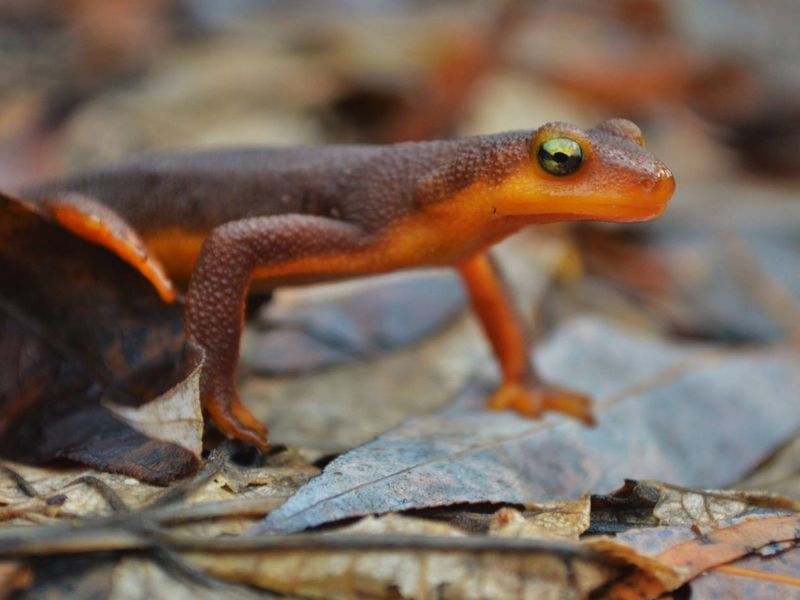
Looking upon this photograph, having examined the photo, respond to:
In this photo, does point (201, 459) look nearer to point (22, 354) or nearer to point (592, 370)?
point (22, 354)

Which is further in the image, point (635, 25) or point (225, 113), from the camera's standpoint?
A: point (635, 25)

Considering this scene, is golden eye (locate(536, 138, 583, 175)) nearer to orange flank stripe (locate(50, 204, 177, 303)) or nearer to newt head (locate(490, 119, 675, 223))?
newt head (locate(490, 119, 675, 223))

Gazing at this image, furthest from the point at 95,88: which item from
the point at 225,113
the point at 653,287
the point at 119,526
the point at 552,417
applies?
the point at 119,526

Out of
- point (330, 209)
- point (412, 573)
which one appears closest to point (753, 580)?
point (412, 573)

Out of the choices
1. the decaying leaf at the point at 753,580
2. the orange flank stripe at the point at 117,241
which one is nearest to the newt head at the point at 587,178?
the decaying leaf at the point at 753,580

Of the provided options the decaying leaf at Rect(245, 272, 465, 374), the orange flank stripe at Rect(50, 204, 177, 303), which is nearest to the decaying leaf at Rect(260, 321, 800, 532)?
the decaying leaf at Rect(245, 272, 465, 374)

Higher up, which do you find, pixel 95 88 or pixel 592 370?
pixel 95 88

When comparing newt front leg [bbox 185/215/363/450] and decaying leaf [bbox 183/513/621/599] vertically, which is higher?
newt front leg [bbox 185/215/363/450]
